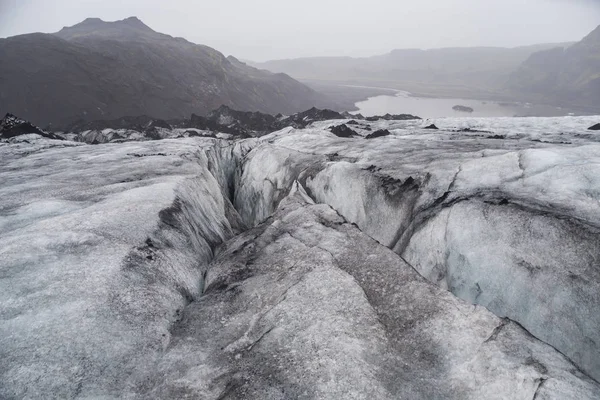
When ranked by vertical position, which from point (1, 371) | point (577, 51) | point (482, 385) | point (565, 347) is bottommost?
point (565, 347)

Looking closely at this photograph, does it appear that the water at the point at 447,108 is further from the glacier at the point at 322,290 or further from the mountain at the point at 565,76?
the glacier at the point at 322,290

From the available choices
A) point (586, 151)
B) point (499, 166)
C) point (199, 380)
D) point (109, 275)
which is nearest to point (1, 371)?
point (109, 275)

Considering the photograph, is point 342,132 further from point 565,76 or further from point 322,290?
point 565,76

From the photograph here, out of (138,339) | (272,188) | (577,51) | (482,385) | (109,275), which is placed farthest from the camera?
(577,51)

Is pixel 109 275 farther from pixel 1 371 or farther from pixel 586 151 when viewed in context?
pixel 586 151

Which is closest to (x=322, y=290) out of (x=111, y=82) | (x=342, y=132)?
(x=342, y=132)

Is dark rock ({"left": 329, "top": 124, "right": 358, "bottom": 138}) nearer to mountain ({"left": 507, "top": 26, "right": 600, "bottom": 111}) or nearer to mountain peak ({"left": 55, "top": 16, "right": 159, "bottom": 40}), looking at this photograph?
mountain peak ({"left": 55, "top": 16, "right": 159, "bottom": 40})

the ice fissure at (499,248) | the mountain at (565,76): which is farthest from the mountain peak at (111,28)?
the mountain at (565,76)

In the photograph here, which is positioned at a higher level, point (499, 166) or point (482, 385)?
point (499, 166)
